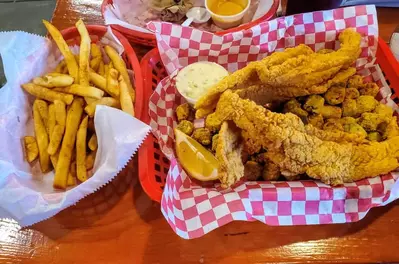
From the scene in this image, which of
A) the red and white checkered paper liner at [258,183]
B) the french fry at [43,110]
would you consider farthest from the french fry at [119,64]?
the french fry at [43,110]

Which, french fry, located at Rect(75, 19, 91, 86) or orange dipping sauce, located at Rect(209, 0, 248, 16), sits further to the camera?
orange dipping sauce, located at Rect(209, 0, 248, 16)

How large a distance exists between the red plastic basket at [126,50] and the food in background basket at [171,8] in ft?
1.20

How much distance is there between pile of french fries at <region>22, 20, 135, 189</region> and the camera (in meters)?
1.53

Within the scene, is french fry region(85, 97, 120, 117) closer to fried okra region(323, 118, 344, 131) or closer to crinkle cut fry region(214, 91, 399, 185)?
crinkle cut fry region(214, 91, 399, 185)

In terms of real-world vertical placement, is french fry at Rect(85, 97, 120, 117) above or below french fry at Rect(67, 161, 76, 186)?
above

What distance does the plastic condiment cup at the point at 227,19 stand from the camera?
194 centimetres

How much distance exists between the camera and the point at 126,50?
1723 mm

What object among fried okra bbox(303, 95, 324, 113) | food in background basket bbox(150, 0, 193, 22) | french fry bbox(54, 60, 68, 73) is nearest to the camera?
fried okra bbox(303, 95, 324, 113)

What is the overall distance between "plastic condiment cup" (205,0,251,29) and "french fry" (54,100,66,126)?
0.85 m

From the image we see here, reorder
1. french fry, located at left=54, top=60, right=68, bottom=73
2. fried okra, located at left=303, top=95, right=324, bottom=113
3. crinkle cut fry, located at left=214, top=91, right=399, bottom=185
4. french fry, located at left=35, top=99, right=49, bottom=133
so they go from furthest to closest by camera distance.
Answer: french fry, located at left=54, top=60, right=68, bottom=73 < french fry, located at left=35, top=99, right=49, bottom=133 < fried okra, located at left=303, top=95, right=324, bottom=113 < crinkle cut fry, located at left=214, top=91, right=399, bottom=185

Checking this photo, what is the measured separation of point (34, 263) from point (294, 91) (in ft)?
3.68

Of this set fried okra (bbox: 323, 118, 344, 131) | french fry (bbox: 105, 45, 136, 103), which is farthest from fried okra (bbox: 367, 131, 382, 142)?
french fry (bbox: 105, 45, 136, 103)

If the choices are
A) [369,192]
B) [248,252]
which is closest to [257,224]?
[248,252]

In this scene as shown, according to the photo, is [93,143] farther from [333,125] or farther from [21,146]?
[333,125]
